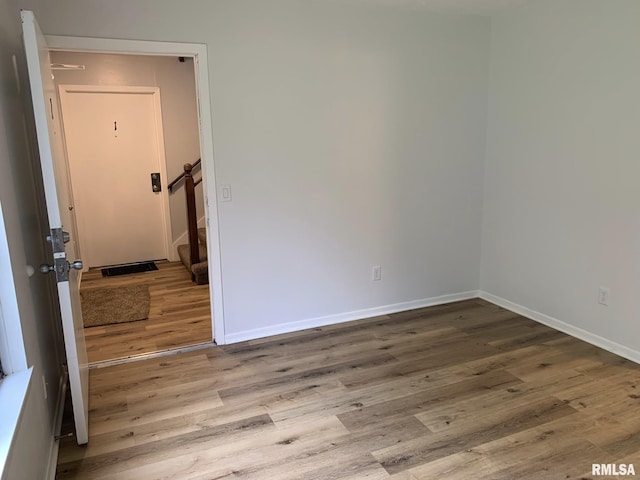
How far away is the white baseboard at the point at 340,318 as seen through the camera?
11.2 ft

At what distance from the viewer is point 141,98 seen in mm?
5387

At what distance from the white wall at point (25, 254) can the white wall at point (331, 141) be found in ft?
2.25

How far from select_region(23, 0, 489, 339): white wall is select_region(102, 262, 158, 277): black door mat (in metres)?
2.52

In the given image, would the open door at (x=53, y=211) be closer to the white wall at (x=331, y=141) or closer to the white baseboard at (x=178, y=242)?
the white wall at (x=331, y=141)

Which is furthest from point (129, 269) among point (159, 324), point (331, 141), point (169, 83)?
point (331, 141)

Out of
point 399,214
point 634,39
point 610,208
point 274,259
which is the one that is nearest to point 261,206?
point 274,259

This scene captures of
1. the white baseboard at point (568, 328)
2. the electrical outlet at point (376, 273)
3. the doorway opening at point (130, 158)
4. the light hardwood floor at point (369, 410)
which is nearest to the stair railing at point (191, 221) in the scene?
the doorway opening at point (130, 158)

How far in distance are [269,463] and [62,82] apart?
4772mm

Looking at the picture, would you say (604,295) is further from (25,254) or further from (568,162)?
(25,254)

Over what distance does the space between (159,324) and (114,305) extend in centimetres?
72

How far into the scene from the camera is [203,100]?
298 centimetres

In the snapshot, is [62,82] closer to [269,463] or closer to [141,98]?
[141,98]

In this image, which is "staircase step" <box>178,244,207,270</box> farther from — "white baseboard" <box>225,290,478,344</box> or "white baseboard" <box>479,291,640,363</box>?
"white baseboard" <box>479,291,640,363</box>

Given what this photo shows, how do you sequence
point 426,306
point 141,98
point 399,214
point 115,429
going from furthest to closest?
point 141,98 → point 426,306 → point 399,214 → point 115,429
